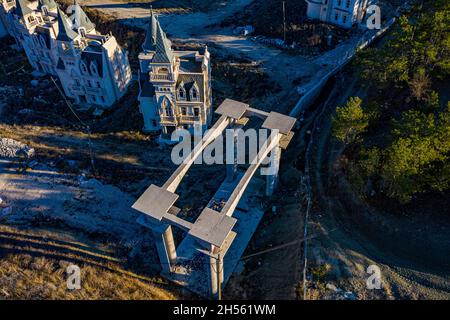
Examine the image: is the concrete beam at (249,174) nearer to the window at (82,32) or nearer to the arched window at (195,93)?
the arched window at (195,93)

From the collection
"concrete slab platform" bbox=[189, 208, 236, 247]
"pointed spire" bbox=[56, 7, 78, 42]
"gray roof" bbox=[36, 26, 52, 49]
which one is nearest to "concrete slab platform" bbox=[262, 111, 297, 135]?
"concrete slab platform" bbox=[189, 208, 236, 247]

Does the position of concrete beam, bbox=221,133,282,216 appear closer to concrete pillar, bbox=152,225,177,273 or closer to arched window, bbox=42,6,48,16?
concrete pillar, bbox=152,225,177,273

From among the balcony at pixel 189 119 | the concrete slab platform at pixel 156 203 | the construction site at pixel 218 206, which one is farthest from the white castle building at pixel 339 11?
the concrete slab platform at pixel 156 203

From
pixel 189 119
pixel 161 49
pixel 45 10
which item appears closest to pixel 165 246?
pixel 189 119

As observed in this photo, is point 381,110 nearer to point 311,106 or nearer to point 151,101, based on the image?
point 311,106

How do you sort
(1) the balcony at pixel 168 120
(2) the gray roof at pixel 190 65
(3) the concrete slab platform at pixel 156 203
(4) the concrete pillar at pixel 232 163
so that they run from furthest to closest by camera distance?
(1) the balcony at pixel 168 120
(2) the gray roof at pixel 190 65
(4) the concrete pillar at pixel 232 163
(3) the concrete slab platform at pixel 156 203

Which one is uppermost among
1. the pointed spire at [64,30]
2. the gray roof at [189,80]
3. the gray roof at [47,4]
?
the gray roof at [47,4]

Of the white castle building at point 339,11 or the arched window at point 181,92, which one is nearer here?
the arched window at point 181,92

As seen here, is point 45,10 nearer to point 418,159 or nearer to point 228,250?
point 228,250
